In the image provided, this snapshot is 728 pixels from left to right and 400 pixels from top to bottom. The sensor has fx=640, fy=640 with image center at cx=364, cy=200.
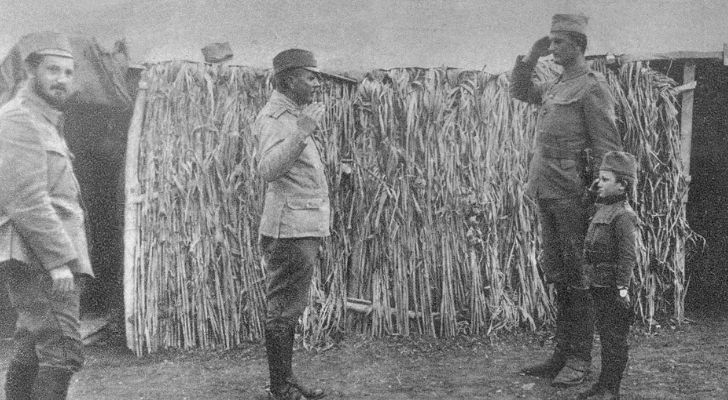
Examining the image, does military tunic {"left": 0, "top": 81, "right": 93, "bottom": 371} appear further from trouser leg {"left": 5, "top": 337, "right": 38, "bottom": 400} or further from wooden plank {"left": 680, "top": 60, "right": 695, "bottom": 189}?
wooden plank {"left": 680, "top": 60, "right": 695, "bottom": 189}

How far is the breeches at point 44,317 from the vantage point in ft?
9.47

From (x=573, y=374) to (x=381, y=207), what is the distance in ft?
6.53

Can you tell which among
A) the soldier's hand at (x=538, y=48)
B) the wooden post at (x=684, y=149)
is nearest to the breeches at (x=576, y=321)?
the soldier's hand at (x=538, y=48)

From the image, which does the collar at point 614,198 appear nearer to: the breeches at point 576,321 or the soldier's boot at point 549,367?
the breeches at point 576,321

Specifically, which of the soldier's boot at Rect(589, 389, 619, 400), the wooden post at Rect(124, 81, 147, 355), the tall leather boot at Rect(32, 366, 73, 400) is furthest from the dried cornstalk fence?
the tall leather boot at Rect(32, 366, 73, 400)

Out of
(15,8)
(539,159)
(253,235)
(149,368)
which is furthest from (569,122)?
(15,8)

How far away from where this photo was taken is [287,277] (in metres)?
3.74

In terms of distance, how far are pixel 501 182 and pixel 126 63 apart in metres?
3.22

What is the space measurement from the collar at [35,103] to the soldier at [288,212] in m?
1.11

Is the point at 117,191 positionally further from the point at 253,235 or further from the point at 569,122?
the point at 569,122

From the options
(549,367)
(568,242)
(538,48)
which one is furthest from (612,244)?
(538,48)

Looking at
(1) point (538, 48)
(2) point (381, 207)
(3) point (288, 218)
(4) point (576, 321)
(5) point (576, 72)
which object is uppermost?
(1) point (538, 48)

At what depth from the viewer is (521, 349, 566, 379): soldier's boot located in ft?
13.8

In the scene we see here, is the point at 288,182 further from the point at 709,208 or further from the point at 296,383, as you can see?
the point at 709,208
